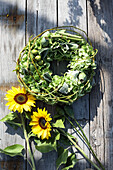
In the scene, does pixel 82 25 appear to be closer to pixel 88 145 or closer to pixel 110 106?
pixel 110 106

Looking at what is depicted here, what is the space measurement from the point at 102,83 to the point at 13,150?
2.22 ft

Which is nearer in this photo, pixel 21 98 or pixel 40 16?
pixel 21 98

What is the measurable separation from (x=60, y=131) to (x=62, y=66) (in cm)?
40

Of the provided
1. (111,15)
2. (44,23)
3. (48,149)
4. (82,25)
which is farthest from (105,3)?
(48,149)

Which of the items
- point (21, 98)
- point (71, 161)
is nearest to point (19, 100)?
point (21, 98)

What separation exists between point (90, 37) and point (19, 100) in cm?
60

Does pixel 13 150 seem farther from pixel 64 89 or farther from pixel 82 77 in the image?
pixel 82 77

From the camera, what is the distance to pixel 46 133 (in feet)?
4.72

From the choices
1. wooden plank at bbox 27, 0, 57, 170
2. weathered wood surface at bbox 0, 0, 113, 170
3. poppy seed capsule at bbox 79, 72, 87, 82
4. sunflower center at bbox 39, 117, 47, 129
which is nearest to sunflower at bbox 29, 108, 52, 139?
sunflower center at bbox 39, 117, 47, 129

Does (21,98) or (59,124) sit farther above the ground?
(21,98)

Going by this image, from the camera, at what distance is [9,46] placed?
5.24ft

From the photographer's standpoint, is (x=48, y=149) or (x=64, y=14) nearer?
(x=48, y=149)

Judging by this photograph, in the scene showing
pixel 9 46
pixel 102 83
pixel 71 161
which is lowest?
pixel 71 161

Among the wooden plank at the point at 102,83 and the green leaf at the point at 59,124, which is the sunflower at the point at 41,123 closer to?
the green leaf at the point at 59,124
